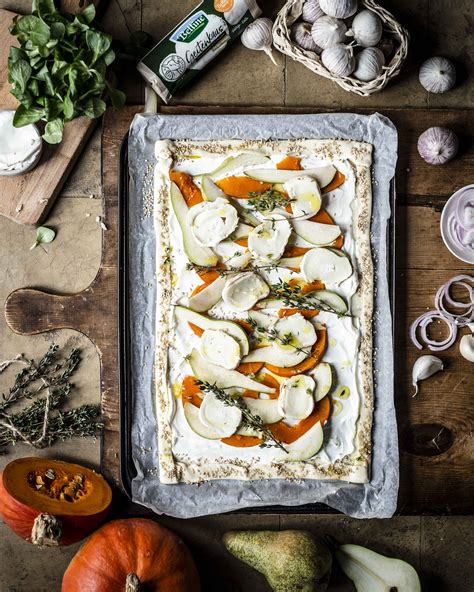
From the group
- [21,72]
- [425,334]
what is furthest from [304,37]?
[425,334]

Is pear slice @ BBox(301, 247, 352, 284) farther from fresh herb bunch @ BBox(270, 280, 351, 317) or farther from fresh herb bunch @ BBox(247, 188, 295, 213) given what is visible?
fresh herb bunch @ BBox(247, 188, 295, 213)

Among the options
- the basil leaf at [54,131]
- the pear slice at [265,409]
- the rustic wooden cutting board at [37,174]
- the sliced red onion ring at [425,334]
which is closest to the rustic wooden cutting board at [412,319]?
the sliced red onion ring at [425,334]

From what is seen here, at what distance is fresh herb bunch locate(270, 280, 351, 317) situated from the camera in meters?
2.63

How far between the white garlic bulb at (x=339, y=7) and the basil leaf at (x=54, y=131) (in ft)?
3.99

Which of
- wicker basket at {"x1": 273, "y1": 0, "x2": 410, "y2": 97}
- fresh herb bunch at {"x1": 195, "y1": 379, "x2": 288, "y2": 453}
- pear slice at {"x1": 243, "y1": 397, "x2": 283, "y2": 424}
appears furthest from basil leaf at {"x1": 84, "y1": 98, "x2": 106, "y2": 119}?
pear slice at {"x1": 243, "y1": 397, "x2": 283, "y2": 424}

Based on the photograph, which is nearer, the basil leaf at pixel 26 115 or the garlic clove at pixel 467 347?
the basil leaf at pixel 26 115

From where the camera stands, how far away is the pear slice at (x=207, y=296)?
105 inches

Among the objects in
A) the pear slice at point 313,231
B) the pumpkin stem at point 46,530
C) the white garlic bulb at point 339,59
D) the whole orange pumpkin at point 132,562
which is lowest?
the whole orange pumpkin at point 132,562

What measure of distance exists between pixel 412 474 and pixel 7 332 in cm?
199

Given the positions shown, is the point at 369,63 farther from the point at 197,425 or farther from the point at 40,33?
the point at 197,425

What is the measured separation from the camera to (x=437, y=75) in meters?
2.71

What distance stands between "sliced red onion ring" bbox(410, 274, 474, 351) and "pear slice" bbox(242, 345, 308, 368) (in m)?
0.55

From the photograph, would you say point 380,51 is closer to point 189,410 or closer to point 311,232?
point 311,232

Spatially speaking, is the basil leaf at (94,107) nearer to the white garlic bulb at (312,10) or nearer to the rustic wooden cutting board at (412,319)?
the rustic wooden cutting board at (412,319)
